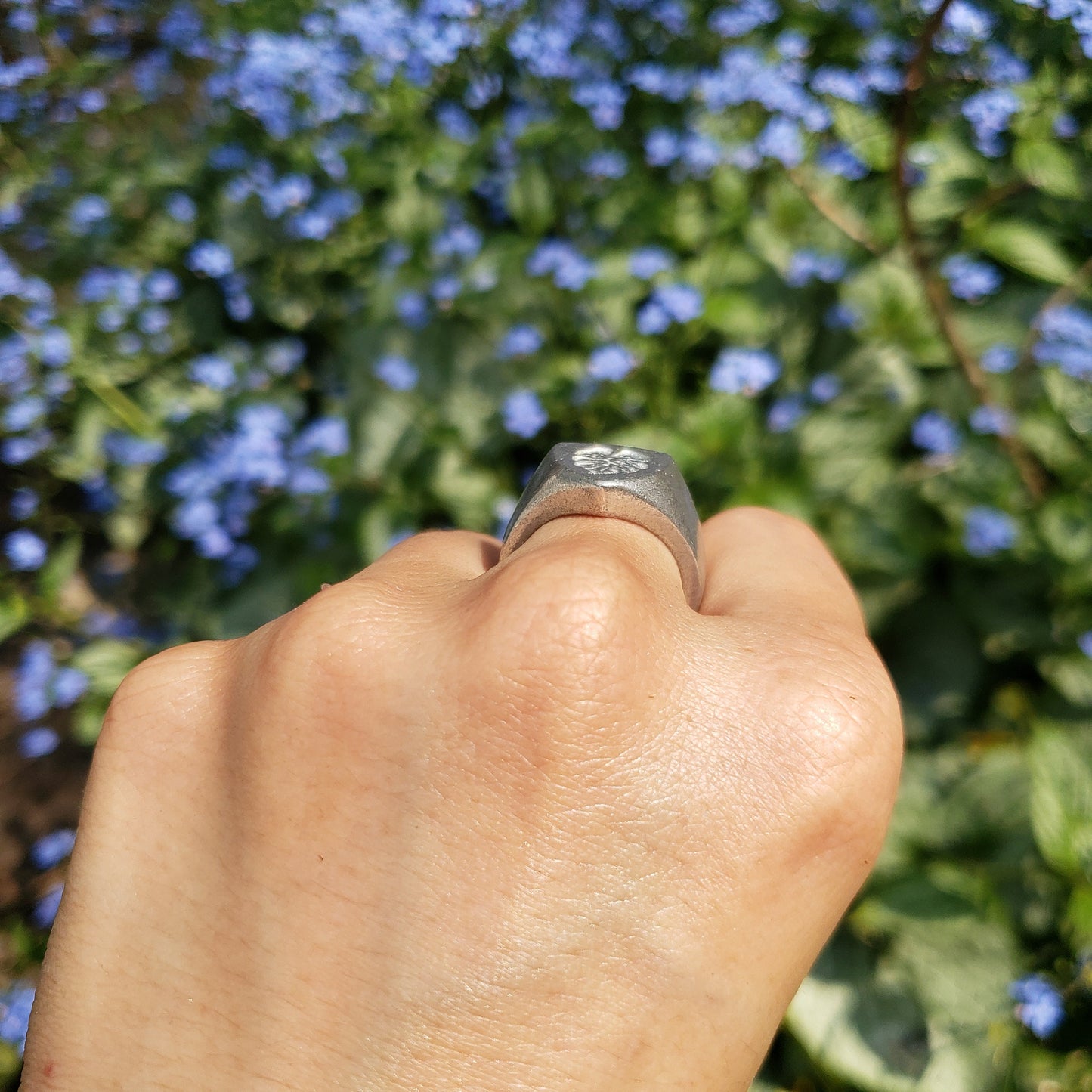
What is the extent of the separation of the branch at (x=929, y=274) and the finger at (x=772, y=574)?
0.82m

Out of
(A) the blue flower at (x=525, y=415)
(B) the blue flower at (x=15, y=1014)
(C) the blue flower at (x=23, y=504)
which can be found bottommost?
(B) the blue flower at (x=15, y=1014)

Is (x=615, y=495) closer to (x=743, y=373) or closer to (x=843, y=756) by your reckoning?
(x=843, y=756)

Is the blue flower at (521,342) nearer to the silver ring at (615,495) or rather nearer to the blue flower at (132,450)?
the blue flower at (132,450)

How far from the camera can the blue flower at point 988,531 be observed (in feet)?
5.11

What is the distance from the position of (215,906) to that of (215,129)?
2568mm

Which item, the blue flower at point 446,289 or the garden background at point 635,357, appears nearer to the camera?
the garden background at point 635,357

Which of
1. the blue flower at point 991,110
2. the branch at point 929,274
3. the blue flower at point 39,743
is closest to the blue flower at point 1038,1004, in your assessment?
the branch at point 929,274

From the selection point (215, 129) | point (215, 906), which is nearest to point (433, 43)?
point (215, 129)

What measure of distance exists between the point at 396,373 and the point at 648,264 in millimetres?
653

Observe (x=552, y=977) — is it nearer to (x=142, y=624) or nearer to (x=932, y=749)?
(x=932, y=749)

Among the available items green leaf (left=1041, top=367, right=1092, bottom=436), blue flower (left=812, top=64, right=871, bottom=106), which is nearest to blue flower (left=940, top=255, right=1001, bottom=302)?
green leaf (left=1041, top=367, right=1092, bottom=436)

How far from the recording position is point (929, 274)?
1543mm

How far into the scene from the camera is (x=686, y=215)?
213 centimetres

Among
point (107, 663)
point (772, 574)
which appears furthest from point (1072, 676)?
point (107, 663)
